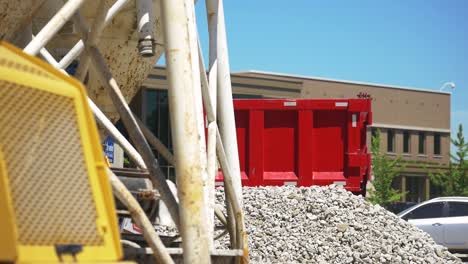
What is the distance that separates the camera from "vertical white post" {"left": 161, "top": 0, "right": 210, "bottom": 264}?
221 inches

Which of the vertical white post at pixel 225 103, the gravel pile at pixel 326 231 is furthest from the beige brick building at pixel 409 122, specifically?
the vertical white post at pixel 225 103

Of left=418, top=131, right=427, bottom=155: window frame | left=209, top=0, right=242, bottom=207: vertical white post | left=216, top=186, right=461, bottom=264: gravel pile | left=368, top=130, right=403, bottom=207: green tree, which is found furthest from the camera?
left=418, top=131, right=427, bottom=155: window frame

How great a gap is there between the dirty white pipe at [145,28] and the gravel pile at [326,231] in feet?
14.5

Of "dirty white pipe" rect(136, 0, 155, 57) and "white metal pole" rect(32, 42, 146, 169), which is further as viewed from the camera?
"dirty white pipe" rect(136, 0, 155, 57)

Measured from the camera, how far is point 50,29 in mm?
5824

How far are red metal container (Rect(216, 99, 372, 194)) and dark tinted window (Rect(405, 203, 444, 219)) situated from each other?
632 centimetres

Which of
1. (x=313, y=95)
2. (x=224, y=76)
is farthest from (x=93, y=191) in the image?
(x=313, y=95)

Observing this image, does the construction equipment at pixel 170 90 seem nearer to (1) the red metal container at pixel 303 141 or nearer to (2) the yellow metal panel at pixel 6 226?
(2) the yellow metal panel at pixel 6 226

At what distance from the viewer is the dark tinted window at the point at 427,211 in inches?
874

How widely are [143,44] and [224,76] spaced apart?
2.91ft

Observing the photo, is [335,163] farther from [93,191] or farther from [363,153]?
[93,191]

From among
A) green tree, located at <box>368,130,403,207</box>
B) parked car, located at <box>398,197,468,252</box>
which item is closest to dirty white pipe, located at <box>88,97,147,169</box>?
parked car, located at <box>398,197,468,252</box>

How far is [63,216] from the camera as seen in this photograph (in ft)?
11.6

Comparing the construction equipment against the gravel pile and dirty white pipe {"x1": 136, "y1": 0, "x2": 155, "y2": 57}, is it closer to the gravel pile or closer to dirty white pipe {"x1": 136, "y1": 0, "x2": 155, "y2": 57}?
dirty white pipe {"x1": 136, "y1": 0, "x2": 155, "y2": 57}
